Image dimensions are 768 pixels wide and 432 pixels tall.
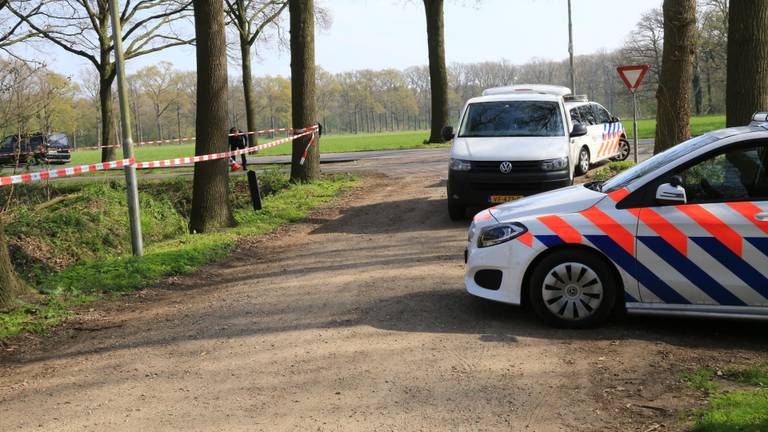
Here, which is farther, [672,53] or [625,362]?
[672,53]

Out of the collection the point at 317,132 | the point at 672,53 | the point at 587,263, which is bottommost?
the point at 587,263

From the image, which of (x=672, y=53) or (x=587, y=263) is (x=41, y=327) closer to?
(x=587, y=263)

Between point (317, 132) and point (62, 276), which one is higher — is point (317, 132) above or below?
above

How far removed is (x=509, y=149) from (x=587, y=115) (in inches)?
288

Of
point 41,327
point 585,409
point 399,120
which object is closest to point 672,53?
point 585,409

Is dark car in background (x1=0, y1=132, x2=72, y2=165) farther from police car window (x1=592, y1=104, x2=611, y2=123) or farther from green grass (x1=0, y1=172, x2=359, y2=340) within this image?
police car window (x1=592, y1=104, x2=611, y2=123)

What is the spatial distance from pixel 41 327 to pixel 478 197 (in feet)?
21.2

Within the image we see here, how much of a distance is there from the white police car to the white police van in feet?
15.6

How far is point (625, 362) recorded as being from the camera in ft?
16.7

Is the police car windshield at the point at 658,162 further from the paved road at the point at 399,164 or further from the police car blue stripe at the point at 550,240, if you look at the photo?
the paved road at the point at 399,164

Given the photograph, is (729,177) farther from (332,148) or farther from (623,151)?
(332,148)

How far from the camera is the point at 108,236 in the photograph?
49.1ft

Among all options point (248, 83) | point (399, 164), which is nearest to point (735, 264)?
point (399, 164)

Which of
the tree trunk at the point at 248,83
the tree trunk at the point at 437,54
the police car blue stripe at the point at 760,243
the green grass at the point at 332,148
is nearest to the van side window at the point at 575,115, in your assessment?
the police car blue stripe at the point at 760,243
